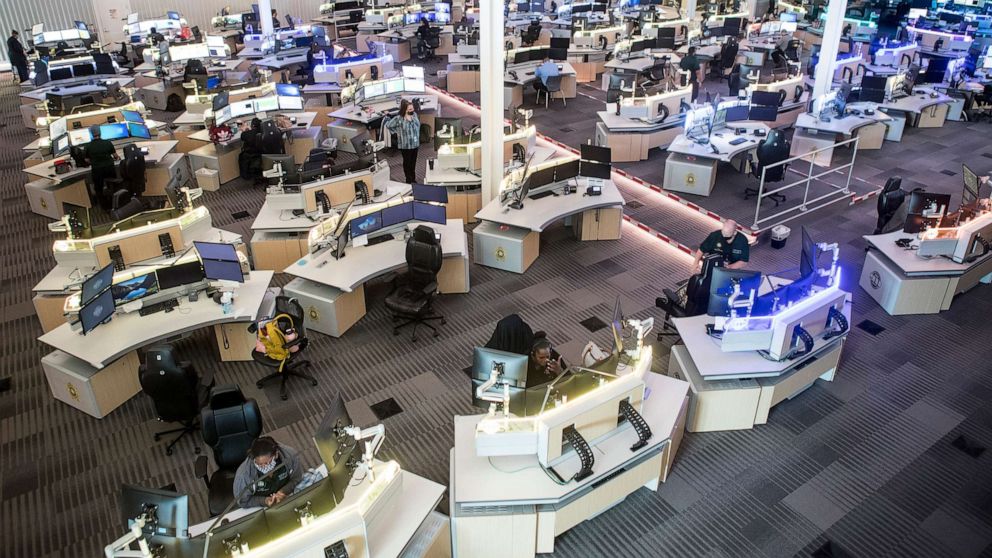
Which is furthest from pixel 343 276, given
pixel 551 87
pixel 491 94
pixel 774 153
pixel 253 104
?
pixel 551 87

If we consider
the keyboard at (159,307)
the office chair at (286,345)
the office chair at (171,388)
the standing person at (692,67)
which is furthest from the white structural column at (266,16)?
the office chair at (171,388)

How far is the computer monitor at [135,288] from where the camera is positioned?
24.7 feet

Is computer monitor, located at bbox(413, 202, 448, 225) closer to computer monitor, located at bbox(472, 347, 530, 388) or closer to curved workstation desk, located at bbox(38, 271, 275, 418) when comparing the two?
curved workstation desk, located at bbox(38, 271, 275, 418)

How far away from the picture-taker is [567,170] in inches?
400

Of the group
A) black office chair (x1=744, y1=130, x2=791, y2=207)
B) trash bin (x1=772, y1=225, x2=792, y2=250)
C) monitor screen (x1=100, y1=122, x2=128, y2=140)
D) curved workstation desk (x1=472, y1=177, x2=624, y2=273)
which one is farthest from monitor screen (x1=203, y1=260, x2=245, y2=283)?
black office chair (x1=744, y1=130, x2=791, y2=207)

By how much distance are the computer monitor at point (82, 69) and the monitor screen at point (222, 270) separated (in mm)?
12035

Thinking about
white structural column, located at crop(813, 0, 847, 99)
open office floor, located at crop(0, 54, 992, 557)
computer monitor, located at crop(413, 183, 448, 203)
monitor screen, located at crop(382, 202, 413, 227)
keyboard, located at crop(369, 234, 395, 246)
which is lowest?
open office floor, located at crop(0, 54, 992, 557)

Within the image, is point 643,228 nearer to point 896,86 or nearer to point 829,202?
point 829,202

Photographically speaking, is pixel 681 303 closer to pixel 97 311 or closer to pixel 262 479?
pixel 262 479

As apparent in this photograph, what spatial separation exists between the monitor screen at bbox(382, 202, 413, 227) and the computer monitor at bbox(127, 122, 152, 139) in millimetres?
6088

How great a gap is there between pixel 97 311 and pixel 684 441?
589cm

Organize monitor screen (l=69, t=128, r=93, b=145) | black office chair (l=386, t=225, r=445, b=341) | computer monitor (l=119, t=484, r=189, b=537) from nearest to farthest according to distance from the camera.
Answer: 1. computer monitor (l=119, t=484, r=189, b=537)
2. black office chair (l=386, t=225, r=445, b=341)
3. monitor screen (l=69, t=128, r=93, b=145)

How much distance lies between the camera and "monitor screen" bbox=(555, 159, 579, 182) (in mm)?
10086

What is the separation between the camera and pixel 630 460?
5.55 m
